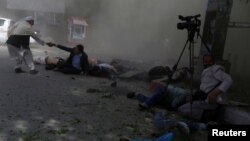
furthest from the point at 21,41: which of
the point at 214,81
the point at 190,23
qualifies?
the point at 214,81

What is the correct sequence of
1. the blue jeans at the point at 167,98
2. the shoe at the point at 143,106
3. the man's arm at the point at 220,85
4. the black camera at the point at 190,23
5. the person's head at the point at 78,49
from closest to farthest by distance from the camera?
the man's arm at the point at 220,85, the black camera at the point at 190,23, the shoe at the point at 143,106, the blue jeans at the point at 167,98, the person's head at the point at 78,49

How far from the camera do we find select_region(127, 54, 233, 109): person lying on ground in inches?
252

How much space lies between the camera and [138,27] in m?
29.0

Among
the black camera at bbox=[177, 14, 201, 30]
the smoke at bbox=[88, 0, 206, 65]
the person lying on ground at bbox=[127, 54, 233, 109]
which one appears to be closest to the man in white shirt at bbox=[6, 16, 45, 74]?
the person lying on ground at bbox=[127, 54, 233, 109]

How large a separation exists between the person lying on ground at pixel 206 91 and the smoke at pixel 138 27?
59.1 feet

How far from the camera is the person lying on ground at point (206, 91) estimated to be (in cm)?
639

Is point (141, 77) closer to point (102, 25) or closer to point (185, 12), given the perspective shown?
point (185, 12)

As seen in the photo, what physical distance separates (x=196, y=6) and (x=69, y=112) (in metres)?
19.6

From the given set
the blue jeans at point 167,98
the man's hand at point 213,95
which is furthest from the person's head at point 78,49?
the man's hand at point 213,95

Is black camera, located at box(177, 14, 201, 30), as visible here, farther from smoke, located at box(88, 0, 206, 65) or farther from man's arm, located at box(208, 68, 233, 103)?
smoke, located at box(88, 0, 206, 65)

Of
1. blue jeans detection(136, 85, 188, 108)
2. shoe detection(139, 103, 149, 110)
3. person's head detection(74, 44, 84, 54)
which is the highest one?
person's head detection(74, 44, 84, 54)

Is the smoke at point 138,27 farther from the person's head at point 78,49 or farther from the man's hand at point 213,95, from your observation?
the man's hand at point 213,95

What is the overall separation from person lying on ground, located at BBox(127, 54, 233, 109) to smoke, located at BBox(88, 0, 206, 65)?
18.0 metres

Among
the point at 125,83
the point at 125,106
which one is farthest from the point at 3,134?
the point at 125,83
